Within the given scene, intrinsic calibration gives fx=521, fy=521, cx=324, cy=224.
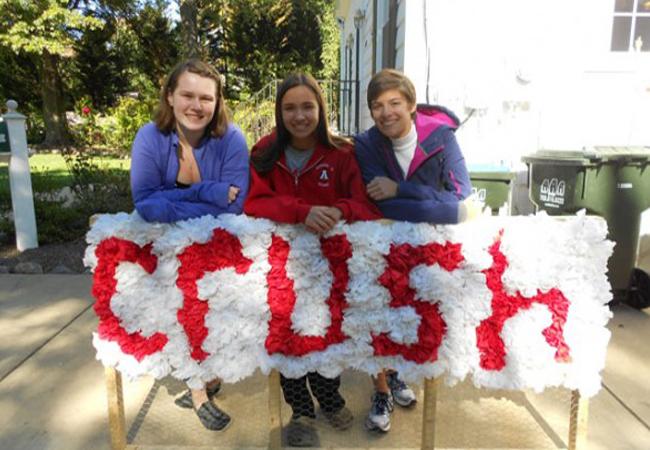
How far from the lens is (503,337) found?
2062 millimetres

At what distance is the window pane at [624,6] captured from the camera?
16.4 ft

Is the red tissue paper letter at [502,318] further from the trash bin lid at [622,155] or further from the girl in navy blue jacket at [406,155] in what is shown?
the trash bin lid at [622,155]

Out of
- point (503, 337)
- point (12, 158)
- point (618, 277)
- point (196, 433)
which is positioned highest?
point (12, 158)

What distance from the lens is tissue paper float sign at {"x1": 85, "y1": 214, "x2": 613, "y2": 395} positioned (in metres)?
2.02

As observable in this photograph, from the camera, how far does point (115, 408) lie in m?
2.14

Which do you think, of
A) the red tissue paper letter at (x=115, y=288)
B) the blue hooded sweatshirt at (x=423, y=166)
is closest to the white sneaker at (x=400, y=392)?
the blue hooded sweatshirt at (x=423, y=166)

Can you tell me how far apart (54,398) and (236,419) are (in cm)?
102

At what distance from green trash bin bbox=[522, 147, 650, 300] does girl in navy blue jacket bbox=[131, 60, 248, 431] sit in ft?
8.48

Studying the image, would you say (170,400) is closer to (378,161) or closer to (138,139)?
(138,139)

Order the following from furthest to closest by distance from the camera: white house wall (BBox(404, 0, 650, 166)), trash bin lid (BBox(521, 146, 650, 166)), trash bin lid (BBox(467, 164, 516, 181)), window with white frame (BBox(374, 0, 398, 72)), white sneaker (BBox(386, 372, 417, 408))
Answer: window with white frame (BBox(374, 0, 398, 72))
white house wall (BBox(404, 0, 650, 166))
trash bin lid (BBox(467, 164, 516, 181))
trash bin lid (BBox(521, 146, 650, 166))
white sneaker (BBox(386, 372, 417, 408))

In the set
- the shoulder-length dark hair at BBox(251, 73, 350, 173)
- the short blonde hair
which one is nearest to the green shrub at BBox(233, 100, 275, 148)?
the shoulder-length dark hair at BBox(251, 73, 350, 173)

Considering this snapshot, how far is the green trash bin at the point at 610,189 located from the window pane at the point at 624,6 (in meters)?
1.94

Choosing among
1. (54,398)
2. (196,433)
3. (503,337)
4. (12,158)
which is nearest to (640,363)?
(503,337)

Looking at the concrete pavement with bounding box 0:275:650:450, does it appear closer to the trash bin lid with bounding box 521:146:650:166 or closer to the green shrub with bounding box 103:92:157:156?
the trash bin lid with bounding box 521:146:650:166
